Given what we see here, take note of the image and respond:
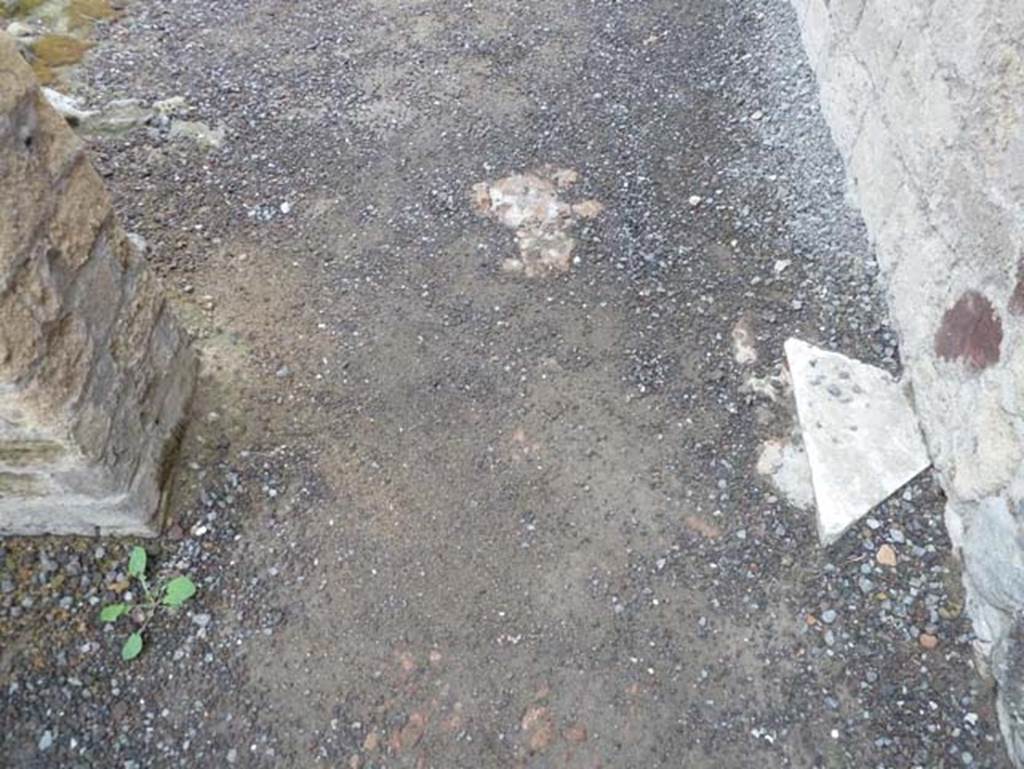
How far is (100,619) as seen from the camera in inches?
95.2

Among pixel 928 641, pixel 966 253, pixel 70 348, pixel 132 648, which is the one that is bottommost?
pixel 132 648

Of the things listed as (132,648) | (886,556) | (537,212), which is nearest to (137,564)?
(132,648)

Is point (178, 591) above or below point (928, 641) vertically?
below

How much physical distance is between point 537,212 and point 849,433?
157cm

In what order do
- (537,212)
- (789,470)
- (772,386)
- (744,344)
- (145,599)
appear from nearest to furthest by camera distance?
(145,599)
(789,470)
(772,386)
(744,344)
(537,212)

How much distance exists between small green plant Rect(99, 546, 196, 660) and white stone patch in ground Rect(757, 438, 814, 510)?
1.86 meters

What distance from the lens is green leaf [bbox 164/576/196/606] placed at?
8.06 ft

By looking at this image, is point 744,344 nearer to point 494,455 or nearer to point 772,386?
point 772,386

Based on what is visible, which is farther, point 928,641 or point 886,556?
point 886,556

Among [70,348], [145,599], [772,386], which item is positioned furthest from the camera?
[772,386]

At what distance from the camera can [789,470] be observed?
2.71 metres

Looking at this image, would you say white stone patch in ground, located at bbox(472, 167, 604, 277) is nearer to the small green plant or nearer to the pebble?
the small green plant

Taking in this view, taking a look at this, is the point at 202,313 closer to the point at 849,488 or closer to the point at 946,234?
the point at 849,488

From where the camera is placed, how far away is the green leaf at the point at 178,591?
2.46 metres
